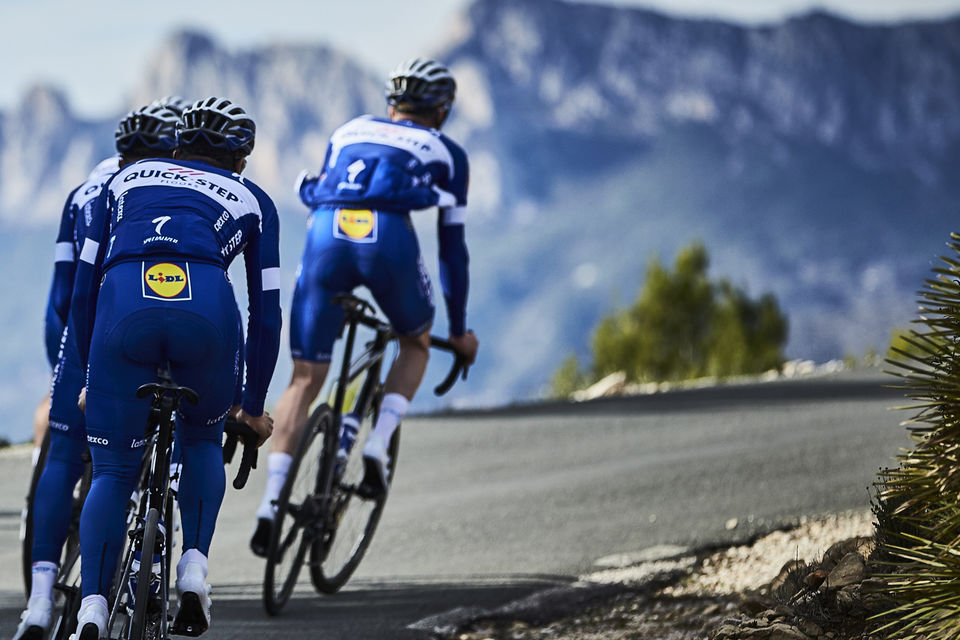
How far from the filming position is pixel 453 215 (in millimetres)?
6270

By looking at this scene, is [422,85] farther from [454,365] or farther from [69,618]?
[69,618]

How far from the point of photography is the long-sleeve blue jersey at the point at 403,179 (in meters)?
6.07

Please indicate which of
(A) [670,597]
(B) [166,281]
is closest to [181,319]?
(B) [166,281]

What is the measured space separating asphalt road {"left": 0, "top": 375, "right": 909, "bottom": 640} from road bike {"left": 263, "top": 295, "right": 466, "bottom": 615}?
186mm

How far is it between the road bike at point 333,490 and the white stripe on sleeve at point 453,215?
23.6 inches

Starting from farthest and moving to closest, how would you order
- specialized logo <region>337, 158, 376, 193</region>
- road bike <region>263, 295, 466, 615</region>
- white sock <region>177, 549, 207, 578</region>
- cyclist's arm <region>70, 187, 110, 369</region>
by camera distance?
specialized logo <region>337, 158, 376, 193</region>
road bike <region>263, 295, 466, 615</region>
cyclist's arm <region>70, 187, 110, 369</region>
white sock <region>177, 549, 207, 578</region>

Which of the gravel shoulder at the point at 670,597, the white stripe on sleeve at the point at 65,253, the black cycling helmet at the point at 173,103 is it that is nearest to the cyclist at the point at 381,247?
the black cycling helmet at the point at 173,103

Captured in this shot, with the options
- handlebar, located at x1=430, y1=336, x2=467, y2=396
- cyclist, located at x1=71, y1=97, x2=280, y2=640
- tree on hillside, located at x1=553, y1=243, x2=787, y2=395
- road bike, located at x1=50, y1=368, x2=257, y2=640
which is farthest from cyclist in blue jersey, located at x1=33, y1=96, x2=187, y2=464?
tree on hillside, located at x1=553, y1=243, x2=787, y2=395

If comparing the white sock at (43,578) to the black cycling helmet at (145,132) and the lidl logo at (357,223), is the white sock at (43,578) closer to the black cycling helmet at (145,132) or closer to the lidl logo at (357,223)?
the black cycling helmet at (145,132)

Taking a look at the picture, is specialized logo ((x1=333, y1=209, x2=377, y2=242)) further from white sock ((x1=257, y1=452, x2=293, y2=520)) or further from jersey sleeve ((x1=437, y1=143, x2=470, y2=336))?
white sock ((x1=257, y1=452, x2=293, y2=520))

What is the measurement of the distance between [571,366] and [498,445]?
1149 inches

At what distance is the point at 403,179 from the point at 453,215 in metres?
0.34

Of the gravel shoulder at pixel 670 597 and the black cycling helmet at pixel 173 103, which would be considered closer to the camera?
the gravel shoulder at pixel 670 597

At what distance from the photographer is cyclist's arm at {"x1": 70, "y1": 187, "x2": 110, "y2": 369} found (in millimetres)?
4203
